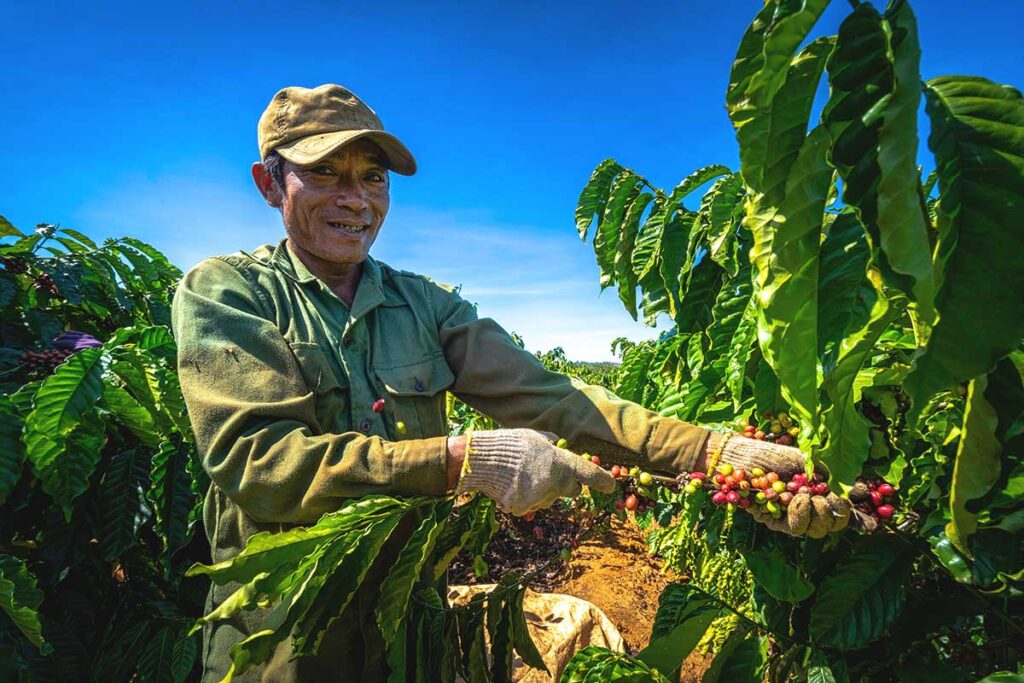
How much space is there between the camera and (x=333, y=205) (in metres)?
1.79

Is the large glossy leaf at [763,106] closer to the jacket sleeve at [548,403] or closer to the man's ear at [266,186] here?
the jacket sleeve at [548,403]

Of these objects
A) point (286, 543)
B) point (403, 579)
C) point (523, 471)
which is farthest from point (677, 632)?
→ point (286, 543)

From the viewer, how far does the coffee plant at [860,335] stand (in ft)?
2.05

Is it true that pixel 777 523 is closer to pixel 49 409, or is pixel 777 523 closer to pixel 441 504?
pixel 441 504

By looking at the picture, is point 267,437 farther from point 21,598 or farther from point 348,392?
point 21,598

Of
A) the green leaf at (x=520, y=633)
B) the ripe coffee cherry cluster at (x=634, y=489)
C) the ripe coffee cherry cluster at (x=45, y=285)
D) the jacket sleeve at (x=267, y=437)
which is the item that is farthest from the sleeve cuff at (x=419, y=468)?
the ripe coffee cherry cluster at (x=45, y=285)

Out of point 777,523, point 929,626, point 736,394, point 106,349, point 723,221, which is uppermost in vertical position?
point 723,221

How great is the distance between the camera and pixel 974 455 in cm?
75

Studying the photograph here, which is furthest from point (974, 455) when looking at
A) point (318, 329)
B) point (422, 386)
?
point (318, 329)

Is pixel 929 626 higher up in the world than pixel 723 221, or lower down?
lower down

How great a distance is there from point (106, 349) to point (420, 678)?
1369 millimetres

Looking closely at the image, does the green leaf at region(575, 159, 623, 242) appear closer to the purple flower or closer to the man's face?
the man's face

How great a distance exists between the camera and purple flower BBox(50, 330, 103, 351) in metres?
2.43

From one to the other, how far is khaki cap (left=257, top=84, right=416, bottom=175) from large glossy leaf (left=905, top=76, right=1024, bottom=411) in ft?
4.68
